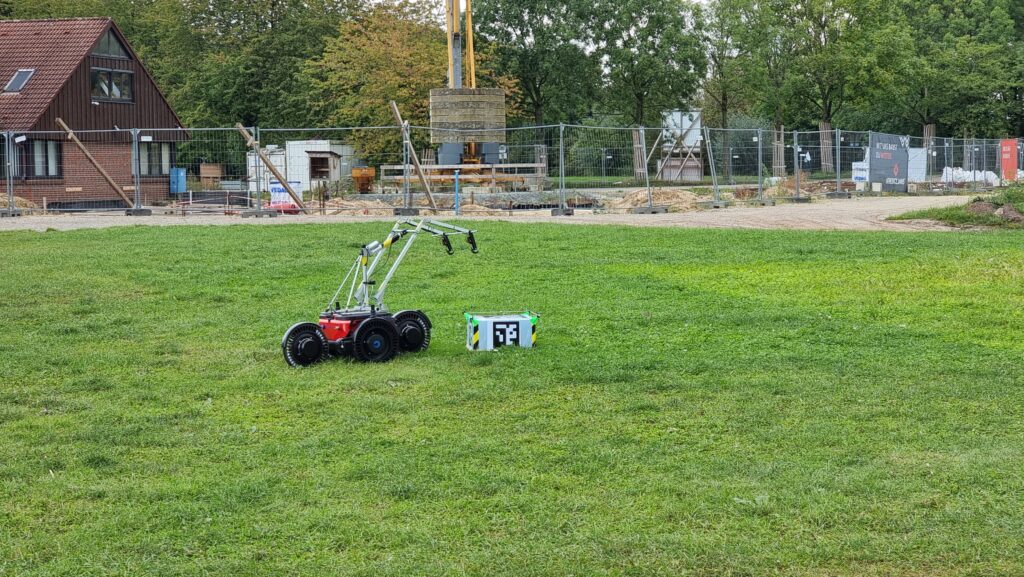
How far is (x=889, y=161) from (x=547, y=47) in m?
23.9

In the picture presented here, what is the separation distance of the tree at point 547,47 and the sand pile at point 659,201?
28.0m

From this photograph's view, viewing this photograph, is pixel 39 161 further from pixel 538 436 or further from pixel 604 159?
pixel 538 436

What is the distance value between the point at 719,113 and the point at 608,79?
13533mm

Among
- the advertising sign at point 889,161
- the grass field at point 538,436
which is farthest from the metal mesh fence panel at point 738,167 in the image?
the grass field at point 538,436

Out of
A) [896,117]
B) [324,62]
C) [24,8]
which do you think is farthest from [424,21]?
[896,117]

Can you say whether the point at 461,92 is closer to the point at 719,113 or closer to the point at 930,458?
the point at 930,458

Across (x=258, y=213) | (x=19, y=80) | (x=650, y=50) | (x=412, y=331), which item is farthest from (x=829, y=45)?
(x=412, y=331)

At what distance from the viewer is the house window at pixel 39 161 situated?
34312mm

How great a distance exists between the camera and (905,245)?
1666 cm

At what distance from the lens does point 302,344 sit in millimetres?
8570

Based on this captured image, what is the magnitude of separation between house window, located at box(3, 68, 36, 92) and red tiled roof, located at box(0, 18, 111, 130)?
19cm

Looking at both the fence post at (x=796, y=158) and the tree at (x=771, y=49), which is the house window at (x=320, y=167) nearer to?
the fence post at (x=796, y=158)

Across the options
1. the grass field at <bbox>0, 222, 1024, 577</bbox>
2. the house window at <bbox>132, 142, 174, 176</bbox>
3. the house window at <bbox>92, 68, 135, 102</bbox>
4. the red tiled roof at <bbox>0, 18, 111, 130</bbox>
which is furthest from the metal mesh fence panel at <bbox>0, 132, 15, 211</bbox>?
the grass field at <bbox>0, 222, 1024, 577</bbox>

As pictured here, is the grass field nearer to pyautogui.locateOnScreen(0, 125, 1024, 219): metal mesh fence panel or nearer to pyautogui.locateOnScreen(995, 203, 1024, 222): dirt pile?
pyautogui.locateOnScreen(995, 203, 1024, 222): dirt pile
